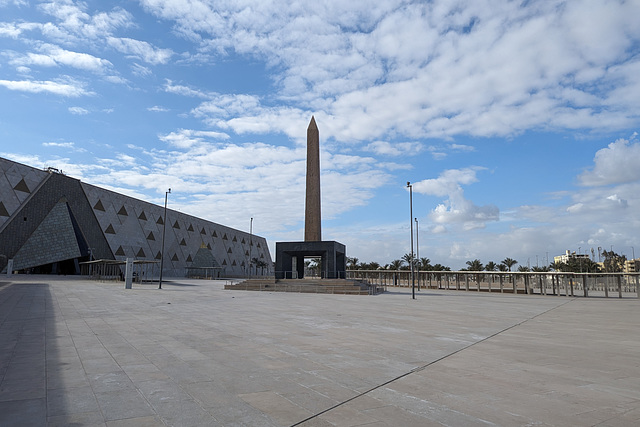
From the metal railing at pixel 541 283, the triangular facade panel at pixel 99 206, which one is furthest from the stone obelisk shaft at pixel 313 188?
the triangular facade panel at pixel 99 206

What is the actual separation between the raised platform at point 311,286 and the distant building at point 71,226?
19.4 meters

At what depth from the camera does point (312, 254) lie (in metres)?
39.7

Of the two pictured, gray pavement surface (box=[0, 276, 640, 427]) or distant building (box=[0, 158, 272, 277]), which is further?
distant building (box=[0, 158, 272, 277])

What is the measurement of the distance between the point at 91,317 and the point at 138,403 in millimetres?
10005

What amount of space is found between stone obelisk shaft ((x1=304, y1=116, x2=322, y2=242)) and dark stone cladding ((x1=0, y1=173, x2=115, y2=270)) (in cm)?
4136

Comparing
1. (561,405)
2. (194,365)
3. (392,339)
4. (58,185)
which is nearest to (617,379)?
(561,405)

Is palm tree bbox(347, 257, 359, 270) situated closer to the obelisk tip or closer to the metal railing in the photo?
the metal railing

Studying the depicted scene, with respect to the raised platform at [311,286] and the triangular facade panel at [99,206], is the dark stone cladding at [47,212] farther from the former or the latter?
the raised platform at [311,286]

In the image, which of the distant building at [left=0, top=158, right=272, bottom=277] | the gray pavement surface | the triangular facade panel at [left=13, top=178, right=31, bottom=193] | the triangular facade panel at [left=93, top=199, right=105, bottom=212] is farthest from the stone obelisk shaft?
the triangular facade panel at [left=93, top=199, right=105, bottom=212]

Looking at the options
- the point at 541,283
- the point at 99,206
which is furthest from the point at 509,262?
the point at 99,206

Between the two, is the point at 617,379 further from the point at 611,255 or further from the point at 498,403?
the point at 611,255

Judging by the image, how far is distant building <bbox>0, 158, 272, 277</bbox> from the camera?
173ft

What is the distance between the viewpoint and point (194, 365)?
22.9 feet

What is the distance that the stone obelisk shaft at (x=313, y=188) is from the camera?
36.9 metres
